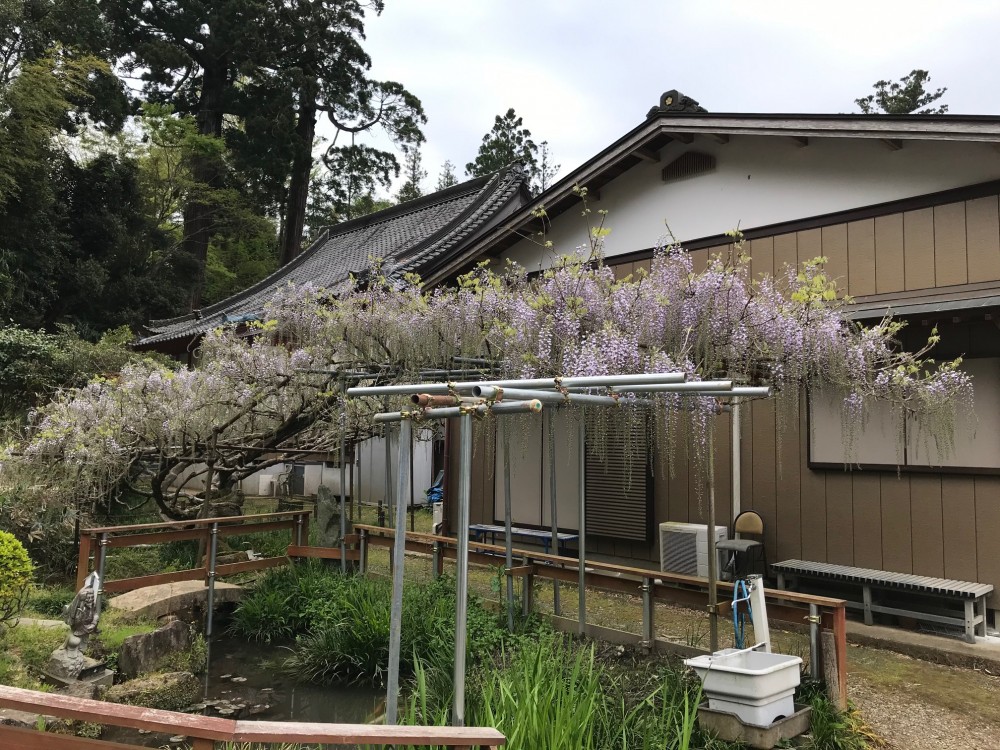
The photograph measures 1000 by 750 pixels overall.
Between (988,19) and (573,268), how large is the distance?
1437cm

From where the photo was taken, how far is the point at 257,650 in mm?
5969

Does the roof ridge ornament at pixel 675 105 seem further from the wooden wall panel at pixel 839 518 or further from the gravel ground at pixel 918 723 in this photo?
the gravel ground at pixel 918 723

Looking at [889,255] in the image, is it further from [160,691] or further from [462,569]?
[160,691]

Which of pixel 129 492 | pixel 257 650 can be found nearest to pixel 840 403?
pixel 257 650

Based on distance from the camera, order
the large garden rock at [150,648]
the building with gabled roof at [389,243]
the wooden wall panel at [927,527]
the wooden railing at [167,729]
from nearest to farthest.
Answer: the wooden railing at [167,729] < the large garden rock at [150,648] < the wooden wall panel at [927,527] < the building with gabled roof at [389,243]

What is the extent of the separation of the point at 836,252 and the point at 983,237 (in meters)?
1.13

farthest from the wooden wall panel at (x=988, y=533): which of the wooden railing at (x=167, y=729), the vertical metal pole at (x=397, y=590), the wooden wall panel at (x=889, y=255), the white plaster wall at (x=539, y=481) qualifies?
the wooden railing at (x=167, y=729)

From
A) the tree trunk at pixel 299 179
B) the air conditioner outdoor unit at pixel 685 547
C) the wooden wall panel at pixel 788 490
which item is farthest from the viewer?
the tree trunk at pixel 299 179

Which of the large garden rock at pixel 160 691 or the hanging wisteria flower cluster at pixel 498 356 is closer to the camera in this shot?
the large garden rock at pixel 160 691

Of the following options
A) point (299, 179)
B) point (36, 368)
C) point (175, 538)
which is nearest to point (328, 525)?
point (175, 538)

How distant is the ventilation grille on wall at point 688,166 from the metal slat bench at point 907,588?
4.01 m

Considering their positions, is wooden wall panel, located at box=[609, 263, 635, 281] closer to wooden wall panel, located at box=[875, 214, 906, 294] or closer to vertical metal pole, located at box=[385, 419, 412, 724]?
wooden wall panel, located at box=[875, 214, 906, 294]

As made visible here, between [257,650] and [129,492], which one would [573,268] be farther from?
[129,492]

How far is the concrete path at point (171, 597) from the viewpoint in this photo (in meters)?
6.24
